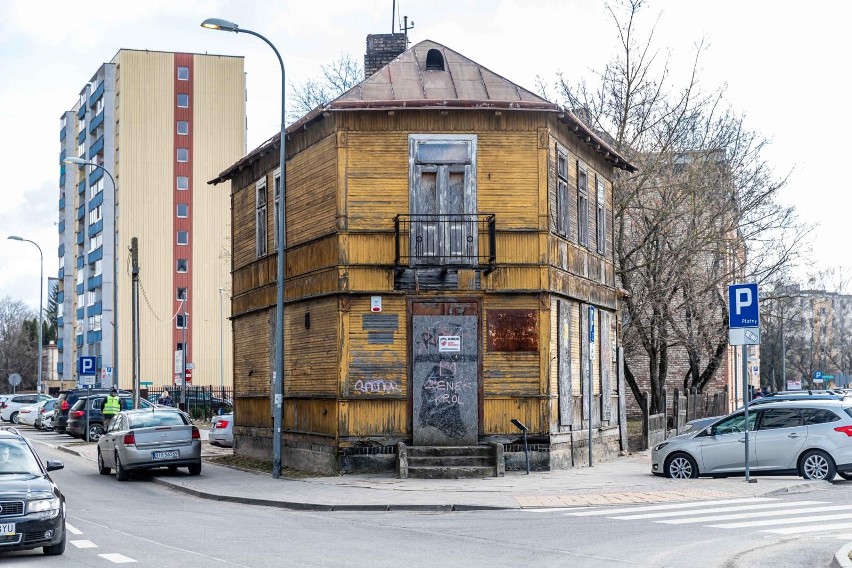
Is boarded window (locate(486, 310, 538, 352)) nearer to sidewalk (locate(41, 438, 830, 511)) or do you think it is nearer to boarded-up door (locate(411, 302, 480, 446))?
boarded-up door (locate(411, 302, 480, 446))

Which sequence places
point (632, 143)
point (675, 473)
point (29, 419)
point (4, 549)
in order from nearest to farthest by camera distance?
point (4, 549) < point (675, 473) < point (632, 143) < point (29, 419)

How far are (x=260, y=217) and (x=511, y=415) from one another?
9660mm

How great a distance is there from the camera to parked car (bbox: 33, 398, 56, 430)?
159ft

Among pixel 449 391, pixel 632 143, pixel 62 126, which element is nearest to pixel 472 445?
pixel 449 391

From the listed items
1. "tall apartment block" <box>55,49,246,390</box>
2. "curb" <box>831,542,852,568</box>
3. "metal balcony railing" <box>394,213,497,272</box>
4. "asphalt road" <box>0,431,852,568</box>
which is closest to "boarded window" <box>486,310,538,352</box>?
"metal balcony railing" <box>394,213,497,272</box>

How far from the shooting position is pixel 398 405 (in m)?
23.0

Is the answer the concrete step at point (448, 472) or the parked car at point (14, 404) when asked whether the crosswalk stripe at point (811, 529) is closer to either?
the concrete step at point (448, 472)

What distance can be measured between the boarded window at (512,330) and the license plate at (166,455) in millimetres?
7348

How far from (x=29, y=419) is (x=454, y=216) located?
122 feet

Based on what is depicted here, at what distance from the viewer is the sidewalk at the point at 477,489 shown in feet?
59.9

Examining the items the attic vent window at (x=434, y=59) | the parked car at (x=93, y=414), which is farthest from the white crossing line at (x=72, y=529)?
the parked car at (x=93, y=414)

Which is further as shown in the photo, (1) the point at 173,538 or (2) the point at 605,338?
(2) the point at 605,338

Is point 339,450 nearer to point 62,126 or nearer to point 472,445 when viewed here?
point 472,445

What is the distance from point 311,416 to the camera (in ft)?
80.7
